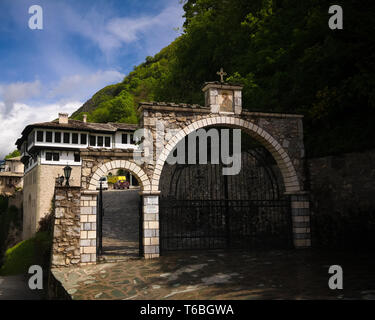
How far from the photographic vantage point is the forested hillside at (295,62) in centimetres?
881

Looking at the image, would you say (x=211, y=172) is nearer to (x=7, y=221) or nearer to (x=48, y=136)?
(x=48, y=136)

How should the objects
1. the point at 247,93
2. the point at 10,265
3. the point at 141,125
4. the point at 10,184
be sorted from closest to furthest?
the point at 141,125 → the point at 247,93 → the point at 10,265 → the point at 10,184

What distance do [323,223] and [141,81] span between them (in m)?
66.7

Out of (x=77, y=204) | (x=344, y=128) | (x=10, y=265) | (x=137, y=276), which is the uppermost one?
(x=344, y=128)

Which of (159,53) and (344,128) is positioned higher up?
(159,53)

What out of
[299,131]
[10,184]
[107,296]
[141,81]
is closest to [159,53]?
[141,81]

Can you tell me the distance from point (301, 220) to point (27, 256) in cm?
1883

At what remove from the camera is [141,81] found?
236 ft

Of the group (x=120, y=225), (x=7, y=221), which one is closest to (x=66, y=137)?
(x=7, y=221)

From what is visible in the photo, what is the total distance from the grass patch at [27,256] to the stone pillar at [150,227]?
36.3 ft

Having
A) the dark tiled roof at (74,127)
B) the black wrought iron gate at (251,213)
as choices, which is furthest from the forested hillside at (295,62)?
the dark tiled roof at (74,127)

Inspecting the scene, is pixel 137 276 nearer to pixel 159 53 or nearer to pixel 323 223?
pixel 323 223

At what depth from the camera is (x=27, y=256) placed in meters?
21.4

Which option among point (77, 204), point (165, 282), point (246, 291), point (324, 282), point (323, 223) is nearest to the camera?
point (246, 291)
